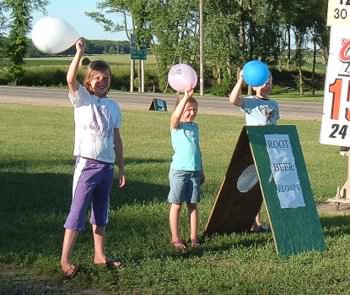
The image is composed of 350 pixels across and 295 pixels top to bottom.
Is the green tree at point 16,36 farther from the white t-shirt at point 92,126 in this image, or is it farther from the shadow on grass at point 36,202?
the white t-shirt at point 92,126

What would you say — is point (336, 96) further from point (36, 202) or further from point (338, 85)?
point (36, 202)

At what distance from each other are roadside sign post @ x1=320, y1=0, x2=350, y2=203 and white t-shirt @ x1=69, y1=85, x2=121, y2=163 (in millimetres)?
4466

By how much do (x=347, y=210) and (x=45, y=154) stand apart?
6.74 metres

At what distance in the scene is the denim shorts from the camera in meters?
7.18

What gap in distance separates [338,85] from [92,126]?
477cm

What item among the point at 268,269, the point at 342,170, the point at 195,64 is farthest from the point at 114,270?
the point at 195,64

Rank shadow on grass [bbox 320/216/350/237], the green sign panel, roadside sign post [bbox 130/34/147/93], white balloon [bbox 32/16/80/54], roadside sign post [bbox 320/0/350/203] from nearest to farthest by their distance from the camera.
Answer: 1. white balloon [bbox 32/16/80/54]
2. shadow on grass [bbox 320/216/350/237]
3. roadside sign post [bbox 320/0/350/203]
4. the green sign panel
5. roadside sign post [bbox 130/34/147/93]

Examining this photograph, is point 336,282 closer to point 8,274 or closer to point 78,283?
point 78,283

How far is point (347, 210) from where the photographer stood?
32.4 ft

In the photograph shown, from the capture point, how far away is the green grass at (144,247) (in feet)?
19.8

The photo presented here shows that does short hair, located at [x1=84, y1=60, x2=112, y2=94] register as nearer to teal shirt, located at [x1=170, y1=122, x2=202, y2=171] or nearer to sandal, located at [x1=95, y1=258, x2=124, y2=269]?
teal shirt, located at [x1=170, y1=122, x2=202, y2=171]

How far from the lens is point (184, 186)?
720 centimetres

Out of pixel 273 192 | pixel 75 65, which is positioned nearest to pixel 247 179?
pixel 273 192

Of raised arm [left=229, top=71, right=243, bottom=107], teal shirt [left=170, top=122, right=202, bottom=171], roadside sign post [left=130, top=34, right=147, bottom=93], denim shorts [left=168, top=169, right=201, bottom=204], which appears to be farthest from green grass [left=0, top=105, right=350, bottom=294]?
roadside sign post [left=130, top=34, right=147, bottom=93]
